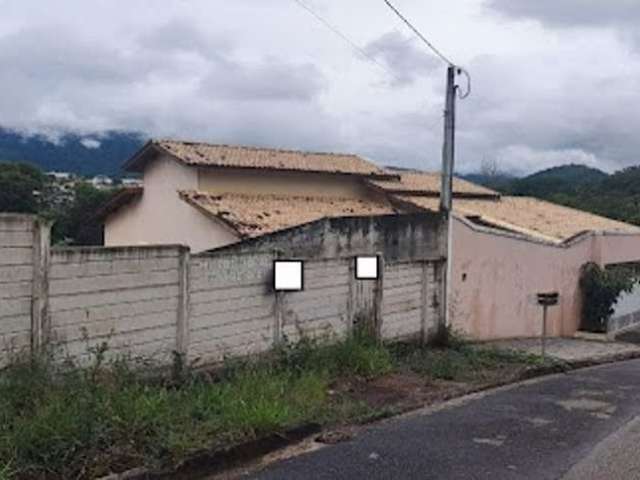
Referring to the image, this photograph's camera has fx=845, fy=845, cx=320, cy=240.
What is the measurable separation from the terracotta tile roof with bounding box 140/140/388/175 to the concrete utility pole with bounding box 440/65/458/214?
8.41 m

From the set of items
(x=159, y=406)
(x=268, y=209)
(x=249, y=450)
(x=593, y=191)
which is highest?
(x=593, y=191)

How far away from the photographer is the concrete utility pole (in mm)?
17516

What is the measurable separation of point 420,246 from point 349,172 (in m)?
10.5

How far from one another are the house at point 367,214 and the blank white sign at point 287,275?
501 centimetres

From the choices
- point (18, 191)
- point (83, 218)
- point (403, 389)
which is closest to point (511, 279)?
point (403, 389)

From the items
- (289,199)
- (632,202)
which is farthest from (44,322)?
(632,202)

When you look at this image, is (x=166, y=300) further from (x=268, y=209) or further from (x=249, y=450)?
(x=268, y=209)

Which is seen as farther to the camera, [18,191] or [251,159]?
[18,191]

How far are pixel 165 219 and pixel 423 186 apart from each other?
9108mm

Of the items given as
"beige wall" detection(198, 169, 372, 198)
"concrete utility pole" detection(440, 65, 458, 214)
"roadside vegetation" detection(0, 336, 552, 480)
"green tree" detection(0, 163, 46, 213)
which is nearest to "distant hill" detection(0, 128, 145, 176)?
"green tree" detection(0, 163, 46, 213)

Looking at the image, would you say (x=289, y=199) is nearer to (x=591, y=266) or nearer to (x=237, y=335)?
(x=591, y=266)

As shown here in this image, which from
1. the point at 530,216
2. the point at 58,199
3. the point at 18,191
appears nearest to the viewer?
the point at 18,191

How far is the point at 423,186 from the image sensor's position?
95.3 feet

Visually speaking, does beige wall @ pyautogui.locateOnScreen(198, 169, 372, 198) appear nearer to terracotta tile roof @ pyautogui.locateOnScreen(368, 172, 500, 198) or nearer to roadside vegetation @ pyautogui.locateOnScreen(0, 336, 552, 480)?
terracotta tile roof @ pyautogui.locateOnScreen(368, 172, 500, 198)
